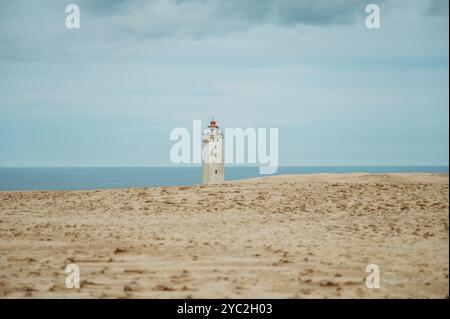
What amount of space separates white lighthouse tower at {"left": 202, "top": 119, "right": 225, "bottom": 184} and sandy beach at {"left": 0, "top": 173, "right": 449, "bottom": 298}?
33.2 metres

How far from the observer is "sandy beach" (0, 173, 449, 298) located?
958cm

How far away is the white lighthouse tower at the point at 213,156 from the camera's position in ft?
192

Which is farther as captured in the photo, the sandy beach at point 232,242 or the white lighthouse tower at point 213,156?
the white lighthouse tower at point 213,156

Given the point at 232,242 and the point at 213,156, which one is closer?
the point at 232,242

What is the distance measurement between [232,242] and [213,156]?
4567cm

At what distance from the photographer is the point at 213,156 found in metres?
59.5

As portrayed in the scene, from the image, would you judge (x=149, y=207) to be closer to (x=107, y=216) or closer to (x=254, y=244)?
(x=107, y=216)

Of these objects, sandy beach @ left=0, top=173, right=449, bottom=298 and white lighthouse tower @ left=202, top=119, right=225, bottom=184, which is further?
white lighthouse tower @ left=202, top=119, right=225, bottom=184

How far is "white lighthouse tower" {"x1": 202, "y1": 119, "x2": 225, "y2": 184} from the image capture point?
58.5 m

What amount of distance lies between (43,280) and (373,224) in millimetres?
10519

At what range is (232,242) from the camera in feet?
45.8

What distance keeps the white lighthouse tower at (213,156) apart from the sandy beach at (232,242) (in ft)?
109

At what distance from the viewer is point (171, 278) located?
10156 mm
